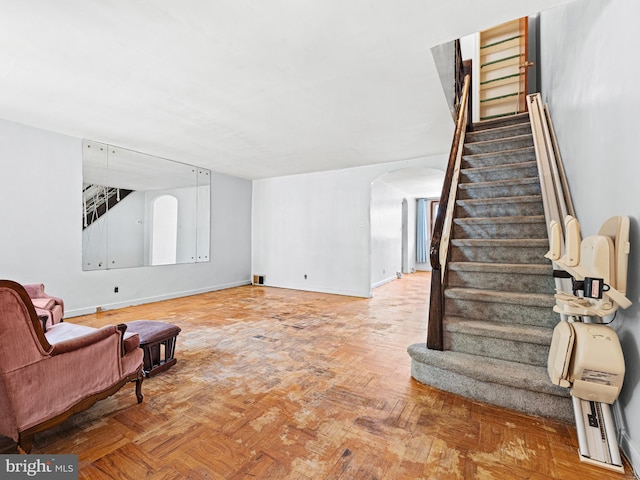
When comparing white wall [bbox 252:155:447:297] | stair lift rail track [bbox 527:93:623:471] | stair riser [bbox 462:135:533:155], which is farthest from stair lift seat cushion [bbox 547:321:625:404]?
white wall [bbox 252:155:447:297]

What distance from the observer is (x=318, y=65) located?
101 inches

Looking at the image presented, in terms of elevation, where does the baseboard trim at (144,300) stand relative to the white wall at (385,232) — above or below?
below

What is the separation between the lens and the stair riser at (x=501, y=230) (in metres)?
2.82

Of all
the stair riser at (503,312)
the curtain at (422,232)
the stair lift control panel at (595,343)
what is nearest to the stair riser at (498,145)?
the stair riser at (503,312)

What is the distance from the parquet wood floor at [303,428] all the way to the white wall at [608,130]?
600 millimetres

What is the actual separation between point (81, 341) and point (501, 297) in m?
2.84

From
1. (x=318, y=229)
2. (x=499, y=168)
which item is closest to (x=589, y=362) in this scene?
(x=499, y=168)

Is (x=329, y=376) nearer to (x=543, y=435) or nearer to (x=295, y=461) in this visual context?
(x=295, y=461)

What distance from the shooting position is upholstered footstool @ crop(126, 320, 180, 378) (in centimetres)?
242

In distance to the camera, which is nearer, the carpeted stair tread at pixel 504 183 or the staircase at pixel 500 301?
the staircase at pixel 500 301

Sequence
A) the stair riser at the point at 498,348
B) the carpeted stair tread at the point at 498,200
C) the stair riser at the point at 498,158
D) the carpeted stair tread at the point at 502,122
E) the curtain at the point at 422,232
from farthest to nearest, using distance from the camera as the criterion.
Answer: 1. the curtain at the point at 422,232
2. the carpeted stair tread at the point at 502,122
3. the stair riser at the point at 498,158
4. the carpeted stair tread at the point at 498,200
5. the stair riser at the point at 498,348

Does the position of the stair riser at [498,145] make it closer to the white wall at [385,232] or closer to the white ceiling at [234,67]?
the white ceiling at [234,67]

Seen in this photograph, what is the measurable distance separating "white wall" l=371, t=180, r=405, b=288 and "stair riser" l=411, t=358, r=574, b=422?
4460mm

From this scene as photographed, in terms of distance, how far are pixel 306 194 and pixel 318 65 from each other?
4270mm
